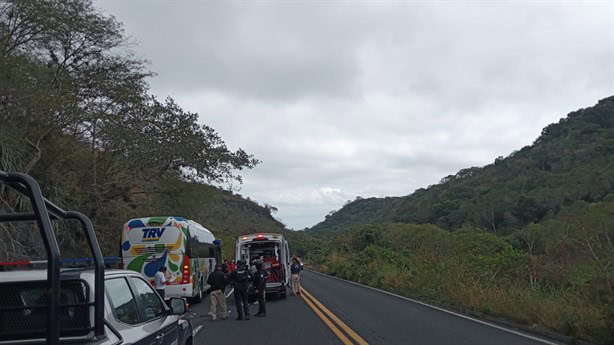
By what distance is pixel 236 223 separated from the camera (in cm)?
9612

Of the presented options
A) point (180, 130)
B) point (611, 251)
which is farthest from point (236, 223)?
point (611, 251)

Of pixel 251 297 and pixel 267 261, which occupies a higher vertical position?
pixel 267 261

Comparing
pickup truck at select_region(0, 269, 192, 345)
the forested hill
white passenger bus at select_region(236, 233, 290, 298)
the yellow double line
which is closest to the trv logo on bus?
white passenger bus at select_region(236, 233, 290, 298)

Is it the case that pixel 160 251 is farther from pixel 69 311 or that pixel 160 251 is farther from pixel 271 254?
pixel 69 311

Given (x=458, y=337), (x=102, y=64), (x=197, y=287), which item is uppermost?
(x=102, y=64)

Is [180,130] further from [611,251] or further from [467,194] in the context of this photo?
[467,194]

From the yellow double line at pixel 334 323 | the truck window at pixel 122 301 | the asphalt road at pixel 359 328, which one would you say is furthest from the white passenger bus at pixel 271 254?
the truck window at pixel 122 301

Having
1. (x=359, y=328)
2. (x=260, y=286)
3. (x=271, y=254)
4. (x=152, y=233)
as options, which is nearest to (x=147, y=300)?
(x=359, y=328)

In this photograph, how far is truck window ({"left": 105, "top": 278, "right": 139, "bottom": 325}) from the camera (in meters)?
4.94

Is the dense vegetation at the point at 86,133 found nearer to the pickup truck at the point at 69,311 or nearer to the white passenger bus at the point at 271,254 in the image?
the white passenger bus at the point at 271,254

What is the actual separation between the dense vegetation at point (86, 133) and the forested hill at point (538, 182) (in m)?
33.2

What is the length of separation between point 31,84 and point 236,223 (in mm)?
80164

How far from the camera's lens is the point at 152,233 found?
64.3 feet

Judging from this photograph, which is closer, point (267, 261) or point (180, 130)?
point (267, 261)
